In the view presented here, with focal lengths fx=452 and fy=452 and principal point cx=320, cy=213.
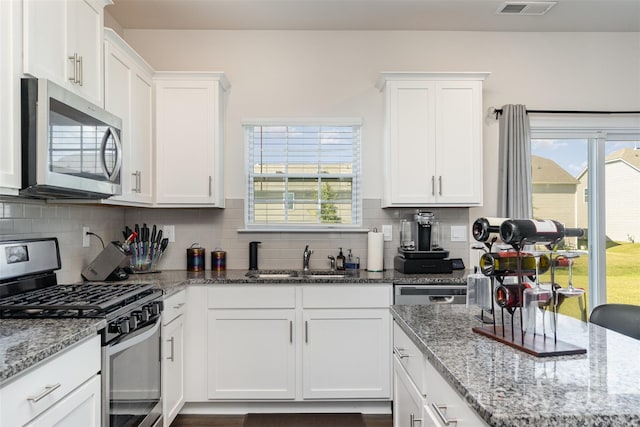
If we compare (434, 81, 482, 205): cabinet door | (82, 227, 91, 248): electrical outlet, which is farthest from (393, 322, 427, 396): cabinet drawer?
(82, 227, 91, 248): electrical outlet

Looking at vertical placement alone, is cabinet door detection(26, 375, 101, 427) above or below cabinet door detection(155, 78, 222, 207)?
below

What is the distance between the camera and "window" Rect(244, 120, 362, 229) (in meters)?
3.61

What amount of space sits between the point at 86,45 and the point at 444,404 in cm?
227

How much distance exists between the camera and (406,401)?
5.54ft

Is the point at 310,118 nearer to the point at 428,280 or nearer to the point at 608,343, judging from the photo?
the point at 428,280

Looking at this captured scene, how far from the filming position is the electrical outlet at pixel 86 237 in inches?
111

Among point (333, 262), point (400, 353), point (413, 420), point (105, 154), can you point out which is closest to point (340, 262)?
point (333, 262)

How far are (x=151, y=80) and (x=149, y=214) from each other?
3.34 ft

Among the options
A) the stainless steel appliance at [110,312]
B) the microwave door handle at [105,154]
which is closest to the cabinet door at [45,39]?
the microwave door handle at [105,154]

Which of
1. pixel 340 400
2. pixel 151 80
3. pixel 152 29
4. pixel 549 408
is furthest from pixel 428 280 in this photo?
pixel 152 29

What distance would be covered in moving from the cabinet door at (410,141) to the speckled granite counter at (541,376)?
5.93ft

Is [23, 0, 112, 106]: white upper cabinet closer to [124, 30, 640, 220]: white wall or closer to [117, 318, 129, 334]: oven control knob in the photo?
[117, 318, 129, 334]: oven control knob

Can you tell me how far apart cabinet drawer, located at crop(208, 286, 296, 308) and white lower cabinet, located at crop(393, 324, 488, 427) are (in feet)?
3.89

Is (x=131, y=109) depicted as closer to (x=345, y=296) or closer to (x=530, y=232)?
(x=345, y=296)
